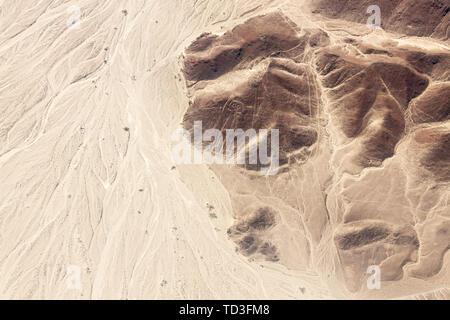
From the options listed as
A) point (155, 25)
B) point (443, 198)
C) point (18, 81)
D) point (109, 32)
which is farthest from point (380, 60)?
point (18, 81)

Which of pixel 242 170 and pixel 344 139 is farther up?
pixel 344 139

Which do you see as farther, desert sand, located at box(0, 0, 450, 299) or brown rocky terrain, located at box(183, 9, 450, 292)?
desert sand, located at box(0, 0, 450, 299)

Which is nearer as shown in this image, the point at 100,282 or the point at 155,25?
the point at 100,282

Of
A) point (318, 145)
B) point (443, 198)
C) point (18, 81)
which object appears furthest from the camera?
point (18, 81)

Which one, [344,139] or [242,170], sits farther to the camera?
[242,170]

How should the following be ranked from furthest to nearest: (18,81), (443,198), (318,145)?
(18,81), (318,145), (443,198)

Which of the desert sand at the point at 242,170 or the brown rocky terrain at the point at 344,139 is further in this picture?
the desert sand at the point at 242,170
